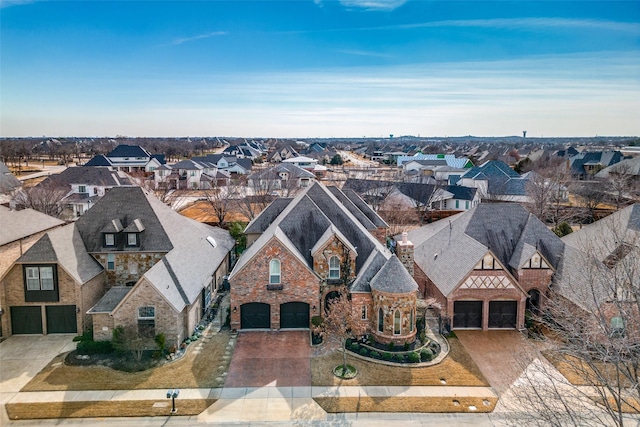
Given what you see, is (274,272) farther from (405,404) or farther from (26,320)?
(26,320)

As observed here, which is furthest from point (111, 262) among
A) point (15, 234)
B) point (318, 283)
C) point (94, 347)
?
point (318, 283)

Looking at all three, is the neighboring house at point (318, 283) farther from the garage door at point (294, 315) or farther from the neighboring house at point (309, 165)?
the neighboring house at point (309, 165)

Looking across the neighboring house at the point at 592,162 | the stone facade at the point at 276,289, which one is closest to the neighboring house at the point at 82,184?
the stone facade at the point at 276,289

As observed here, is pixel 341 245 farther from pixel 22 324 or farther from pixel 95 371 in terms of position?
pixel 22 324

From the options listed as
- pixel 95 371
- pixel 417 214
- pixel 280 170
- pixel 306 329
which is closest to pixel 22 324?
pixel 95 371

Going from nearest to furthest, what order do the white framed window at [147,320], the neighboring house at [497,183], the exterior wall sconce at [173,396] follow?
the exterior wall sconce at [173,396] → the white framed window at [147,320] → the neighboring house at [497,183]
